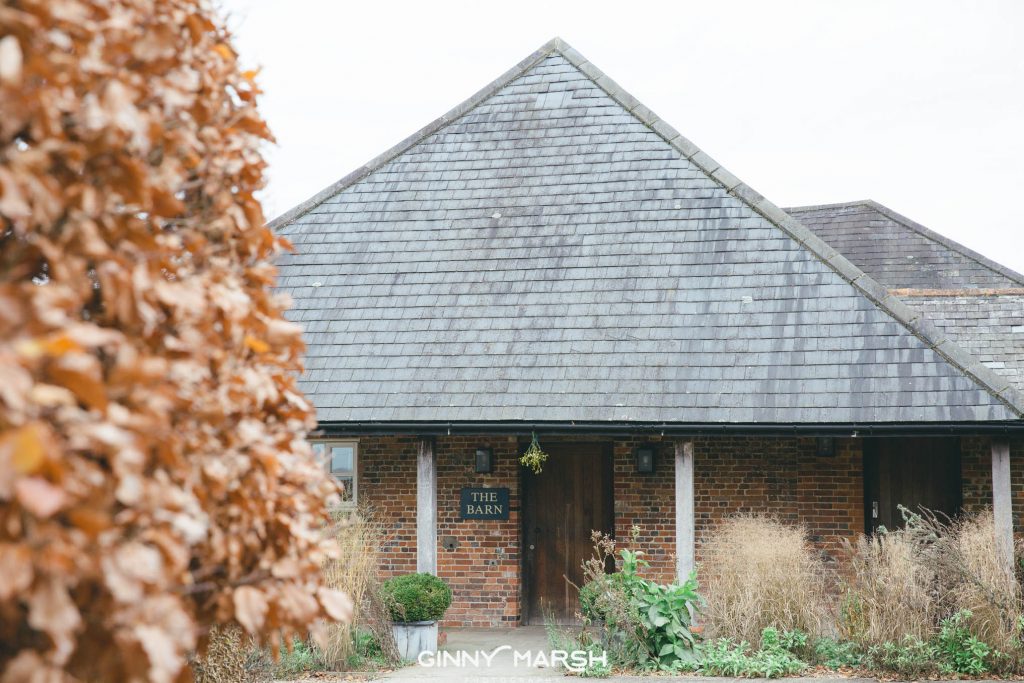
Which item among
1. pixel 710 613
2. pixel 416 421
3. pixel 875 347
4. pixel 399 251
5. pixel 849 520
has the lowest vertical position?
pixel 710 613

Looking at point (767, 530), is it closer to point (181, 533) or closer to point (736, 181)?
point (736, 181)

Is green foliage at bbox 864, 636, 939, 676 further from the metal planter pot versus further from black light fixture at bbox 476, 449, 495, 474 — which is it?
black light fixture at bbox 476, 449, 495, 474

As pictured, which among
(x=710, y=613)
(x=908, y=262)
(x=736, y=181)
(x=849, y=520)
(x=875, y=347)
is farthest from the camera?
(x=908, y=262)

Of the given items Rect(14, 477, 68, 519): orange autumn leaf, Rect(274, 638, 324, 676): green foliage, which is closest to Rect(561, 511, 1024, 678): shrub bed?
Rect(274, 638, 324, 676): green foliage

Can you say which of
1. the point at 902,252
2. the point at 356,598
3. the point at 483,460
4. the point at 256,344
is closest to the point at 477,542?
the point at 483,460

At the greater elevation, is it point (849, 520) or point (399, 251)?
point (399, 251)

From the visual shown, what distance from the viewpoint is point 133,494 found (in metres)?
2.36

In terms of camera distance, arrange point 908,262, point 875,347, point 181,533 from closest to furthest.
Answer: point 181,533
point 875,347
point 908,262

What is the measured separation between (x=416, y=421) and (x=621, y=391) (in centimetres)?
250

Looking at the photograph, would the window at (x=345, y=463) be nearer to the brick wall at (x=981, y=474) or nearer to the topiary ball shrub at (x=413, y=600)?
the topiary ball shrub at (x=413, y=600)

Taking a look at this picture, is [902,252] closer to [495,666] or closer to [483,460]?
[483,460]

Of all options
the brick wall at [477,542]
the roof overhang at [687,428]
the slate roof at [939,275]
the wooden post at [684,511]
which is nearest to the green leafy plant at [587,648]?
the wooden post at [684,511]

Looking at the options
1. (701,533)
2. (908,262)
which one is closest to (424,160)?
(701,533)

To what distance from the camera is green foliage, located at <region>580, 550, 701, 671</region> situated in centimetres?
1052
